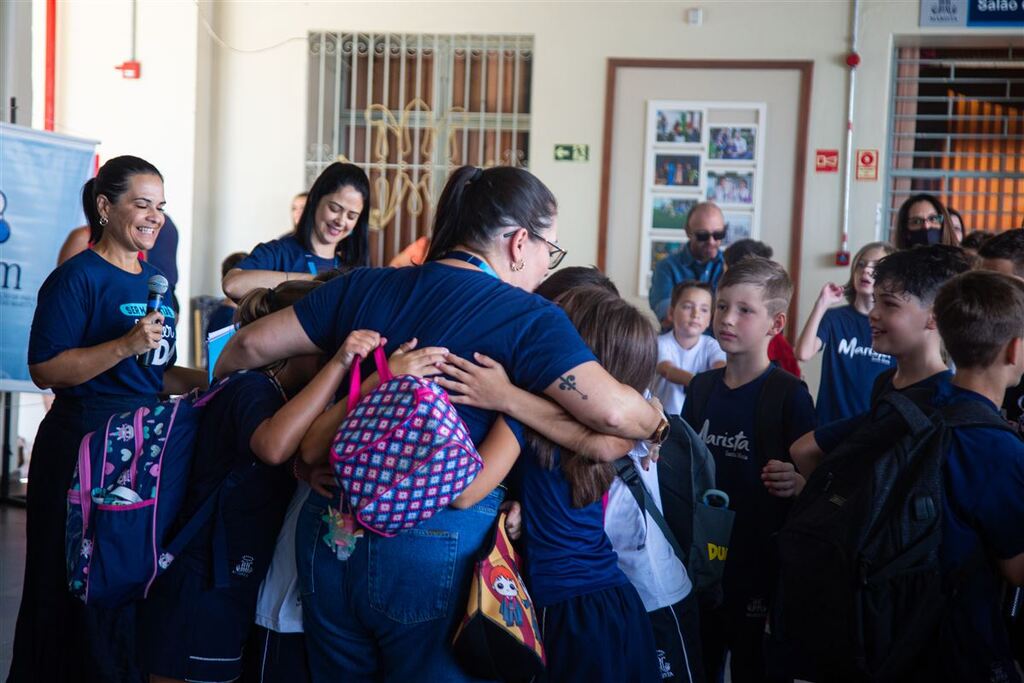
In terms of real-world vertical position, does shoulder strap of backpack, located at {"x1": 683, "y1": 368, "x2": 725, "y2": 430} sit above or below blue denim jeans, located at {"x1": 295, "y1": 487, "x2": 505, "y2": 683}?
above

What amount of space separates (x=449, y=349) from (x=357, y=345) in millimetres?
145

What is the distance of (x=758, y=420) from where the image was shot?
2.53m

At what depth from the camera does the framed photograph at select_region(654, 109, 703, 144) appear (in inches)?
272

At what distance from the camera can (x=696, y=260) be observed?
5.25 metres

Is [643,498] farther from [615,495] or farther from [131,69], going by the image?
[131,69]

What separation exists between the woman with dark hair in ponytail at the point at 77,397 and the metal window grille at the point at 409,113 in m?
4.55

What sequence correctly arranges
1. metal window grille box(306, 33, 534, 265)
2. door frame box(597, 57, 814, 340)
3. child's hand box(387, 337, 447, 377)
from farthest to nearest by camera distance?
metal window grille box(306, 33, 534, 265) → door frame box(597, 57, 814, 340) → child's hand box(387, 337, 447, 377)

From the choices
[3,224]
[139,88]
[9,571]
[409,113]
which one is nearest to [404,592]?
[9,571]

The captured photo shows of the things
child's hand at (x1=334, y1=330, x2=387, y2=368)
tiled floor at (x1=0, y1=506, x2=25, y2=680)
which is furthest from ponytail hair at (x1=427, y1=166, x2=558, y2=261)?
tiled floor at (x1=0, y1=506, x2=25, y2=680)

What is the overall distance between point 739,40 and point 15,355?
4837 mm

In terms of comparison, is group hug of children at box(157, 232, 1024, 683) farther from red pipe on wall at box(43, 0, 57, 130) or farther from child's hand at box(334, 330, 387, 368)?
red pipe on wall at box(43, 0, 57, 130)

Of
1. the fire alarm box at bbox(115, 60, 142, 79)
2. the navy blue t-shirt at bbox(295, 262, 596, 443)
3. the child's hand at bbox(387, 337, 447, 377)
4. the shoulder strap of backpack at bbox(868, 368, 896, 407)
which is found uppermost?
the fire alarm box at bbox(115, 60, 142, 79)

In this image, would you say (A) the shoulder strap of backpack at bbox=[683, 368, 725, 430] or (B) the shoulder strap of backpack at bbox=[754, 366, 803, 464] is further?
(A) the shoulder strap of backpack at bbox=[683, 368, 725, 430]

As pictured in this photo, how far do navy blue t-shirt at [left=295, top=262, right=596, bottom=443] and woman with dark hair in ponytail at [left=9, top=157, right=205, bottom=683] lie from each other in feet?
3.69
